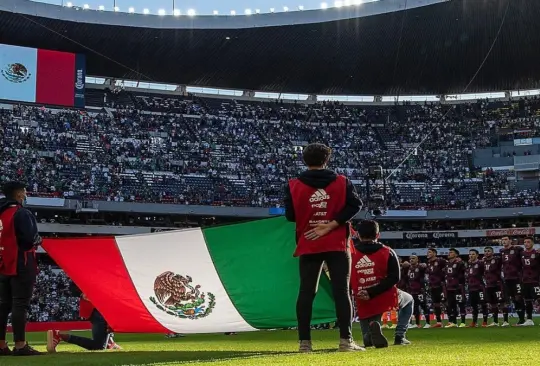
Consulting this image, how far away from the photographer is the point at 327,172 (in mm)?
6973

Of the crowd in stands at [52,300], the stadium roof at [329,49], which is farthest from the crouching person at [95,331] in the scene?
the stadium roof at [329,49]

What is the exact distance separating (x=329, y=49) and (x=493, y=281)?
31552 millimetres

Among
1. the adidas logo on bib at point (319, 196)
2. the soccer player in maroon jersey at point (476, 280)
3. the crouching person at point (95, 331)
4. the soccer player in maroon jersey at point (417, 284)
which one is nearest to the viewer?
the adidas logo on bib at point (319, 196)

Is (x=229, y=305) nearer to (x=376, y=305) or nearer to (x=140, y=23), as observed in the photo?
(x=376, y=305)

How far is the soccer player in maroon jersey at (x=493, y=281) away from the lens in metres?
16.0

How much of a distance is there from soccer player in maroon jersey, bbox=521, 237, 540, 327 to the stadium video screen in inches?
1290

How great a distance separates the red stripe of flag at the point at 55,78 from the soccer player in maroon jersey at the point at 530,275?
107 feet

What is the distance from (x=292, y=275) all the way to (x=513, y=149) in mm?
45505

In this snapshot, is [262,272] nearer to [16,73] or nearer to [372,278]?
[372,278]

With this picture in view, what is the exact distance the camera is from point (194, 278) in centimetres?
911

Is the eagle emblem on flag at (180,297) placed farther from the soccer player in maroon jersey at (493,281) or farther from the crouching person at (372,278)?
the soccer player in maroon jersey at (493,281)

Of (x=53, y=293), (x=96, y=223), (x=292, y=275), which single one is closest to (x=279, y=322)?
(x=292, y=275)

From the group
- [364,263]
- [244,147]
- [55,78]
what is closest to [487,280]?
[364,263]

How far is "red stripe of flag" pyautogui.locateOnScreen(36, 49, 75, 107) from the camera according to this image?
4281cm
